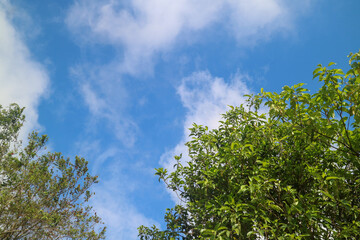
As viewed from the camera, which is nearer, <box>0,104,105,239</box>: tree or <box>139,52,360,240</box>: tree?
<box>139,52,360,240</box>: tree

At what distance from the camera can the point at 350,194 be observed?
5.65 m

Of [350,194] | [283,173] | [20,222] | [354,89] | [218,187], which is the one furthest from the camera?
[20,222]

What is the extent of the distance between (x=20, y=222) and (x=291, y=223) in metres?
16.7

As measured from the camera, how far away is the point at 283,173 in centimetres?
630

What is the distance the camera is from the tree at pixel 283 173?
16.1 ft

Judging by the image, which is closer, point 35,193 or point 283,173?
point 283,173

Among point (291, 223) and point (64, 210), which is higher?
point (64, 210)

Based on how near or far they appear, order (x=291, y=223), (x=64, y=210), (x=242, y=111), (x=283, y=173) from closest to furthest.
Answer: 1. (x=291, y=223)
2. (x=283, y=173)
3. (x=242, y=111)
4. (x=64, y=210)

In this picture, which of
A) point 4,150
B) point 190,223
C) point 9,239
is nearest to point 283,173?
point 190,223

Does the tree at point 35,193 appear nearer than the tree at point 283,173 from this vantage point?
No

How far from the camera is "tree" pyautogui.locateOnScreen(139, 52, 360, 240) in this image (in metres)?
A: 4.90

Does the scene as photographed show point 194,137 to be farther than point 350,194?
Yes

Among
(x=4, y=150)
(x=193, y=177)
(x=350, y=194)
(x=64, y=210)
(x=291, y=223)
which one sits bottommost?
(x=291, y=223)

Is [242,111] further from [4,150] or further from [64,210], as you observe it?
[4,150]
